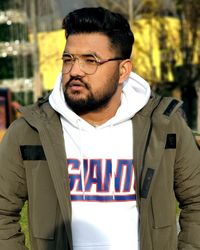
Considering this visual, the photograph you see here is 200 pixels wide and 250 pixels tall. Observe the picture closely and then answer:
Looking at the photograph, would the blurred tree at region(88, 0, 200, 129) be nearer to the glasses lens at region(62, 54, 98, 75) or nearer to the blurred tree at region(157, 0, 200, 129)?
the blurred tree at region(157, 0, 200, 129)

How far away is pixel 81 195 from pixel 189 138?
47 cm

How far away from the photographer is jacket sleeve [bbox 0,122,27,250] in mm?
2330

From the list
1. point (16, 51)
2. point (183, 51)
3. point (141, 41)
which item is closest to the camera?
point (141, 41)

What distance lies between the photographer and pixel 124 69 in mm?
2477

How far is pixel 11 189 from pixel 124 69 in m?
0.64

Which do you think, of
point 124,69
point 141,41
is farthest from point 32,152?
point 141,41

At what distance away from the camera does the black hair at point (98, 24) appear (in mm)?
2367

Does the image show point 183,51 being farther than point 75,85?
Yes

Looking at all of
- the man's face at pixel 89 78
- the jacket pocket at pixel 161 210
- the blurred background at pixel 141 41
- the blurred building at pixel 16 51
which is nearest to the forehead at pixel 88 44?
the man's face at pixel 89 78

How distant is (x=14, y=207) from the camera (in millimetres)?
2381

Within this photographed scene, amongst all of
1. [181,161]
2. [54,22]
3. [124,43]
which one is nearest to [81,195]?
[181,161]

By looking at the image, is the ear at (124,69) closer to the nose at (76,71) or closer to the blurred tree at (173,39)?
the nose at (76,71)

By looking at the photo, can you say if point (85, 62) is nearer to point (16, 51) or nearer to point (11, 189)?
point (11, 189)

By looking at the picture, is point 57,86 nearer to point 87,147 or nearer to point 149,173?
point 87,147
